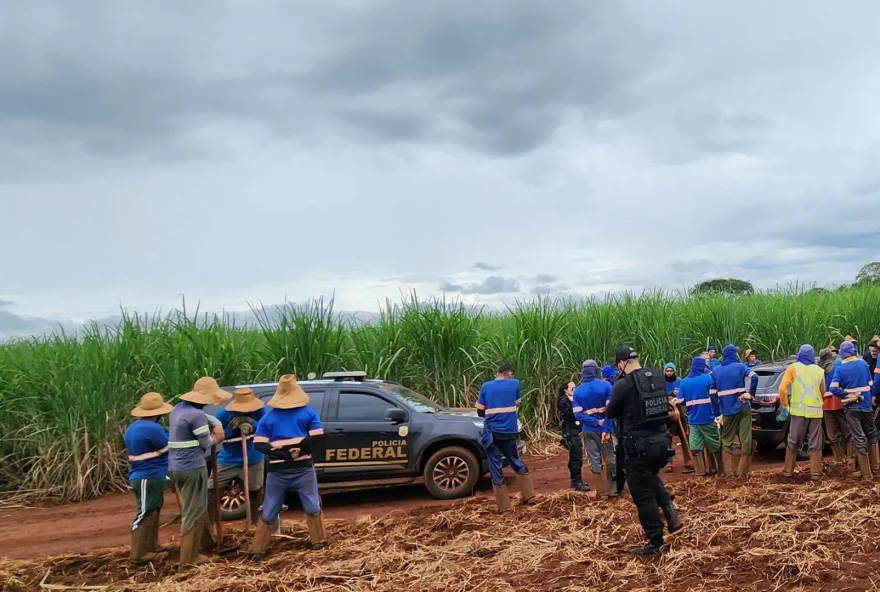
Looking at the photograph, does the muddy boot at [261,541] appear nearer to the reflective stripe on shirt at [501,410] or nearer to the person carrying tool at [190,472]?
the person carrying tool at [190,472]

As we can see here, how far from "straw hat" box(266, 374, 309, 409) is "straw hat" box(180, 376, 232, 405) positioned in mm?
667

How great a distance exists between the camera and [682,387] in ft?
32.1

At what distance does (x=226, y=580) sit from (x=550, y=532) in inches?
122

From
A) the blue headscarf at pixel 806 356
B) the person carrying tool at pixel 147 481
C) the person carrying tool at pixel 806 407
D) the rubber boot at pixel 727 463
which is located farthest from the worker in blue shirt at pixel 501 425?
the blue headscarf at pixel 806 356

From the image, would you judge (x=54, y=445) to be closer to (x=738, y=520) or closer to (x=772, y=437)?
(x=738, y=520)

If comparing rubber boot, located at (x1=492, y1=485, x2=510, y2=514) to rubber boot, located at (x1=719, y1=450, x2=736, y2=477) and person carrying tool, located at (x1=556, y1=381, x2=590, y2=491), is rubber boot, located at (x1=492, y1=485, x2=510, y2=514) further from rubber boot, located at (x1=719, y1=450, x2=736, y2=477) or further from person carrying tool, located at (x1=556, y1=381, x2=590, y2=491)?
rubber boot, located at (x1=719, y1=450, x2=736, y2=477)

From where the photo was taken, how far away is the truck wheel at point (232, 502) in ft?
27.9

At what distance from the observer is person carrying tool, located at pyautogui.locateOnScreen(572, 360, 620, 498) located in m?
8.48

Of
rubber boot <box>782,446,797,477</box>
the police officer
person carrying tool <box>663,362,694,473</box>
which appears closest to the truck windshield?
person carrying tool <box>663,362,694,473</box>

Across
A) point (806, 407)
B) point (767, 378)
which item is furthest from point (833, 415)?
point (767, 378)

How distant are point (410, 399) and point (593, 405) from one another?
2.67 meters

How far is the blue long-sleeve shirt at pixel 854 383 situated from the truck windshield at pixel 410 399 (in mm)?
5585

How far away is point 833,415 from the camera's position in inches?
381

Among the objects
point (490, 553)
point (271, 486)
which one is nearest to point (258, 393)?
point (271, 486)
